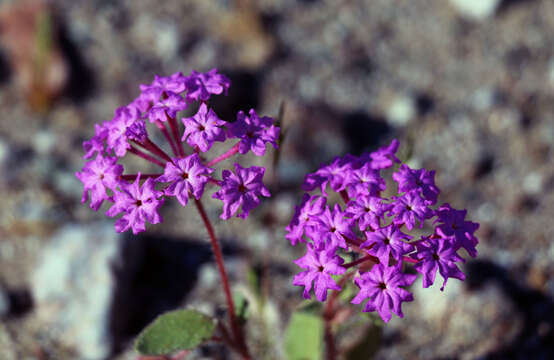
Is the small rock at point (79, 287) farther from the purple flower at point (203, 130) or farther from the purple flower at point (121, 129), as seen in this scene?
the purple flower at point (203, 130)

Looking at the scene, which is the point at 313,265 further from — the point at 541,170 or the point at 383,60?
the point at 383,60

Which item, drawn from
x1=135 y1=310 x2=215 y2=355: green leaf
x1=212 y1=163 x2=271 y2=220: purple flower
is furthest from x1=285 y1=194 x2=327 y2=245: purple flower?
x1=135 y1=310 x2=215 y2=355: green leaf

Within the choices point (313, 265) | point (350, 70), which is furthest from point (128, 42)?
point (313, 265)

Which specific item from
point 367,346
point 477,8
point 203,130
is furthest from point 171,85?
point 477,8

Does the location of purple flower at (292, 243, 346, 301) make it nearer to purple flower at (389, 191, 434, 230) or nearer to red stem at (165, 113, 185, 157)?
purple flower at (389, 191, 434, 230)

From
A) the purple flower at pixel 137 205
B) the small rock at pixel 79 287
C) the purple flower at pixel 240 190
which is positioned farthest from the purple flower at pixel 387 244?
the small rock at pixel 79 287

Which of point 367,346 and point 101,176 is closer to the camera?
point 101,176

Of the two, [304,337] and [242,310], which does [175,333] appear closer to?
[242,310]
